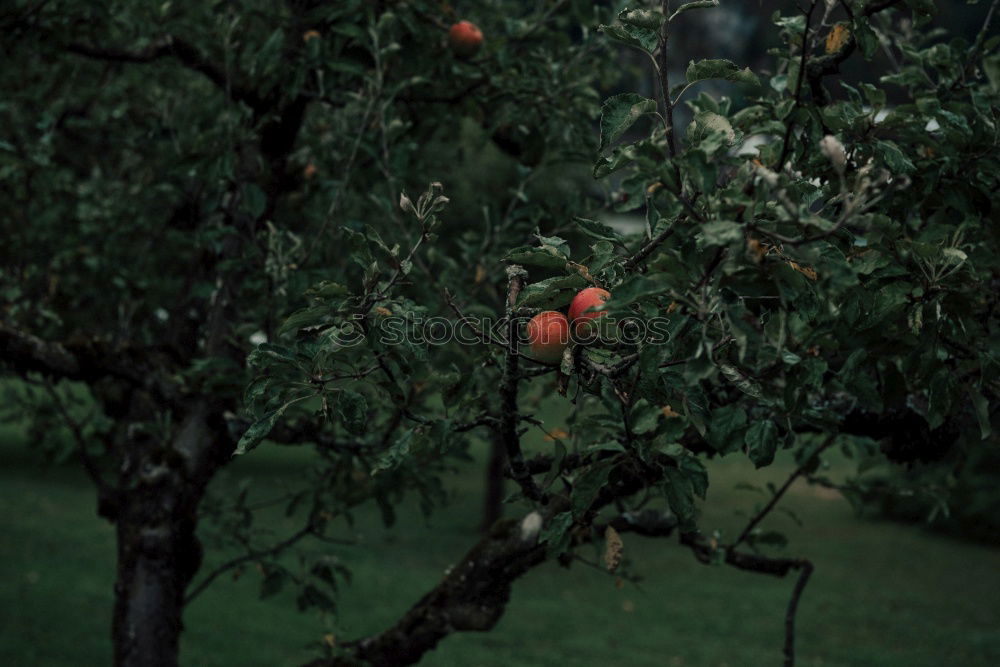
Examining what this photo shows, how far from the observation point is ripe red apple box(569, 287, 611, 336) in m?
1.91

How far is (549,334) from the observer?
197 cm

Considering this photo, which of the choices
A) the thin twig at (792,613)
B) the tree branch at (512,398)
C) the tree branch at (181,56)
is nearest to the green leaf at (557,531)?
the tree branch at (512,398)

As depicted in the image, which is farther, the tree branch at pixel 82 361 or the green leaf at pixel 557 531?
the tree branch at pixel 82 361

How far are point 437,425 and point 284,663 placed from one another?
706 centimetres

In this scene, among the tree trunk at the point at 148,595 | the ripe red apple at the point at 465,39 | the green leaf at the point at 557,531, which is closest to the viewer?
the green leaf at the point at 557,531

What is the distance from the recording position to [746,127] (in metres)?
2.17

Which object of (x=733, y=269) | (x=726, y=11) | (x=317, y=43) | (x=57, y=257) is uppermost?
(x=726, y=11)

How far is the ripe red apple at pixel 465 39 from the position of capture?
4.18 metres

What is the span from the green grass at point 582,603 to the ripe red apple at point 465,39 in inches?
160

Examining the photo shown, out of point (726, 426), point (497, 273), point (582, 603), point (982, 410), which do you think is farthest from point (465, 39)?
point (582, 603)

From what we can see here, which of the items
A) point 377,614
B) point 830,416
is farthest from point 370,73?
point 377,614

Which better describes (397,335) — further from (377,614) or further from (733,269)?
(377,614)

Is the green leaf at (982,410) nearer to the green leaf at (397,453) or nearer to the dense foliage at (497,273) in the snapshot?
the dense foliage at (497,273)

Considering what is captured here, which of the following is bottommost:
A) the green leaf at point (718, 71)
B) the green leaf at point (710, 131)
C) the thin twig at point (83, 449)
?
the thin twig at point (83, 449)
